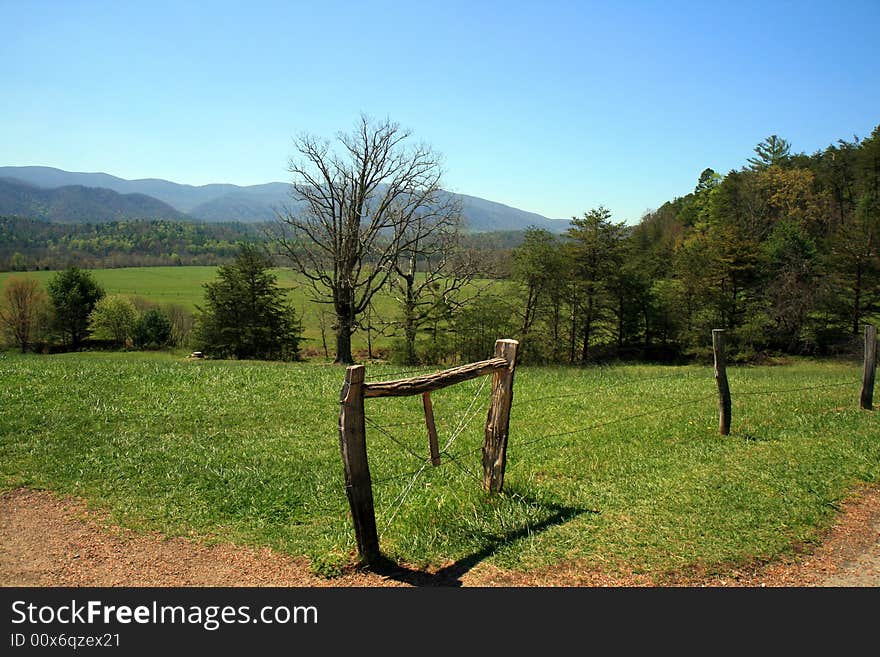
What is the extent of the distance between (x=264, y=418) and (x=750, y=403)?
10.9 metres

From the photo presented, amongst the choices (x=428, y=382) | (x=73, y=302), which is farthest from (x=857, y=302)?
(x=73, y=302)

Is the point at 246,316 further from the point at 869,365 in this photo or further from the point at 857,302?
the point at 857,302

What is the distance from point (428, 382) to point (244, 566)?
268cm

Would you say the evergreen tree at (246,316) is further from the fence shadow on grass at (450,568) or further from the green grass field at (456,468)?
the fence shadow on grass at (450,568)

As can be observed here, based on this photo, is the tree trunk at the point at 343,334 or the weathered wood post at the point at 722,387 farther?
the tree trunk at the point at 343,334

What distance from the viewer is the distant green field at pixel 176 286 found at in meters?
71.8

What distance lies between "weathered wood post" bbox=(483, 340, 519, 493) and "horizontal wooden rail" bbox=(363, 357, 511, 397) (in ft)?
0.34

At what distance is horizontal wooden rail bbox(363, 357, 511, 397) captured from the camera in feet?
18.4

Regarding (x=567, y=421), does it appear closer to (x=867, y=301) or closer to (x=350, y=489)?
(x=350, y=489)

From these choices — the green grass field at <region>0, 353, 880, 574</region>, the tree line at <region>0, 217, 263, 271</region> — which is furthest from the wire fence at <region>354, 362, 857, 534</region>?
the tree line at <region>0, 217, 263, 271</region>

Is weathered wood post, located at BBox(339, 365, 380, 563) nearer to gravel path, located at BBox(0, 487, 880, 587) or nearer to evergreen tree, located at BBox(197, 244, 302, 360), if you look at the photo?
gravel path, located at BBox(0, 487, 880, 587)

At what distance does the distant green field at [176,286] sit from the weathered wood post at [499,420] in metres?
58.1

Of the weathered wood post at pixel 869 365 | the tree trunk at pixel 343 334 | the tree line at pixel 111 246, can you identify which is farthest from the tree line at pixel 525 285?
the tree line at pixel 111 246

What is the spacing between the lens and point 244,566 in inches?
228
